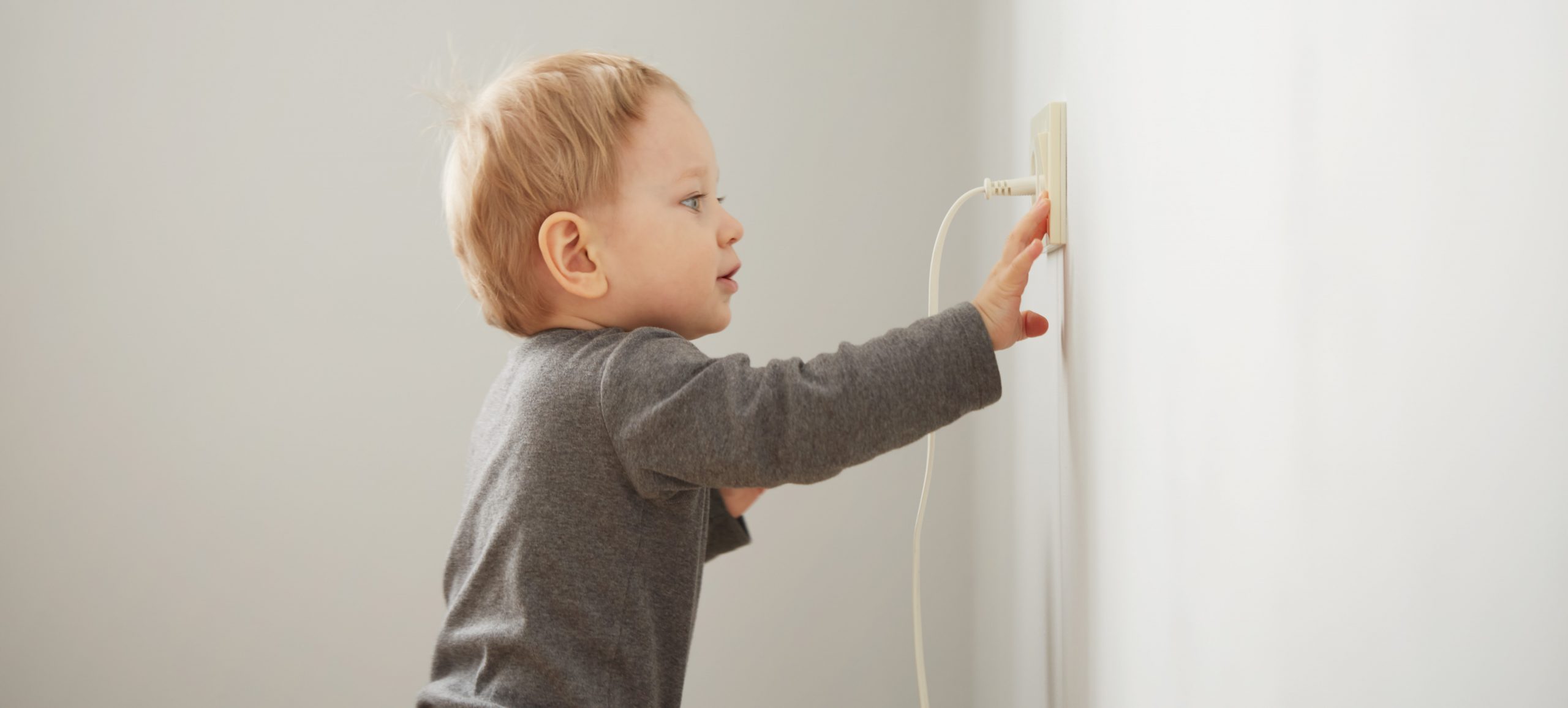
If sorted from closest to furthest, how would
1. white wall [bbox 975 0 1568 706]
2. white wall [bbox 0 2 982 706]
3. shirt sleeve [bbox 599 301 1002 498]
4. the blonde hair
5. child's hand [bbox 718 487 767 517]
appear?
1. white wall [bbox 975 0 1568 706]
2. shirt sleeve [bbox 599 301 1002 498]
3. the blonde hair
4. child's hand [bbox 718 487 767 517]
5. white wall [bbox 0 2 982 706]

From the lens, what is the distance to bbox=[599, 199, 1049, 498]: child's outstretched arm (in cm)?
64

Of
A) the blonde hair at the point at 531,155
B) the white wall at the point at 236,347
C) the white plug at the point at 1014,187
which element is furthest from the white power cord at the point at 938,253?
the white wall at the point at 236,347

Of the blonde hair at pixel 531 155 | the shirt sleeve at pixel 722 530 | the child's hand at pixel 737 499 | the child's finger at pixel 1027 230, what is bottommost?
the shirt sleeve at pixel 722 530

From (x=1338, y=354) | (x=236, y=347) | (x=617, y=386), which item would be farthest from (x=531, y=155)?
(x=236, y=347)

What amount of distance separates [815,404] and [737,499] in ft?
0.90

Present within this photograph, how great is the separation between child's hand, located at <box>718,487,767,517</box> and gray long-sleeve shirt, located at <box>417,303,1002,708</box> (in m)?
0.05

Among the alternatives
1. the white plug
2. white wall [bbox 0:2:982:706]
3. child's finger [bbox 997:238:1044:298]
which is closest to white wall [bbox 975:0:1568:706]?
child's finger [bbox 997:238:1044:298]

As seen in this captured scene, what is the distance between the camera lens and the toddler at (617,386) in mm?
644

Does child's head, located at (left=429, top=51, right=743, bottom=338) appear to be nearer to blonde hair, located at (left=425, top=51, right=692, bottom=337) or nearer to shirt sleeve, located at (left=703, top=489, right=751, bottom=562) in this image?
blonde hair, located at (left=425, top=51, right=692, bottom=337)

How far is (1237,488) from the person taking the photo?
42 cm

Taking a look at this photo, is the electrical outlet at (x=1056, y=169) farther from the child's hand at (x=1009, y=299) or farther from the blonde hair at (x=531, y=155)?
the blonde hair at (x=531, y=155)

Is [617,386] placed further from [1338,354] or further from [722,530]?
[1338,354]

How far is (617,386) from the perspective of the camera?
2.25 ft

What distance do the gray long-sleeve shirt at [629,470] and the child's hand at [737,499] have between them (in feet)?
0.18
